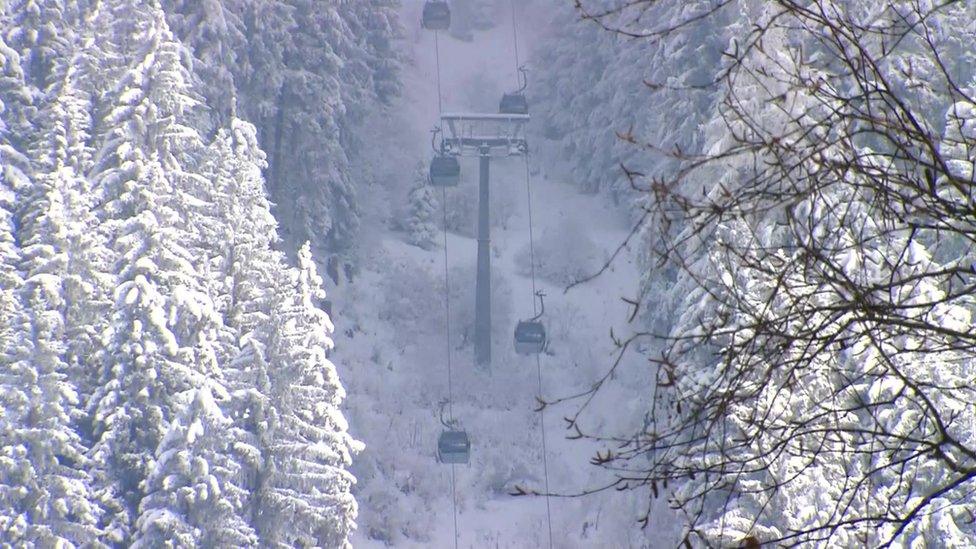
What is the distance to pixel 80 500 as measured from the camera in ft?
62.7

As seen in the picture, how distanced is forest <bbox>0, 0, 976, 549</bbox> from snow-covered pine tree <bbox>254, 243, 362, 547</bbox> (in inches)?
2.1

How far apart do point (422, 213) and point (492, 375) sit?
7.75 m

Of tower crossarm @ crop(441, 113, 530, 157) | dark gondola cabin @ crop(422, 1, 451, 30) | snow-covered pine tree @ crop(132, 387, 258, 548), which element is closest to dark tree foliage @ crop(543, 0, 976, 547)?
tower crossarm @ crop(441, 113, 530, 157)

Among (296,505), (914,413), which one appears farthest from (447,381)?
(914,413)

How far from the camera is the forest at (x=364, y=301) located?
48.4 ft

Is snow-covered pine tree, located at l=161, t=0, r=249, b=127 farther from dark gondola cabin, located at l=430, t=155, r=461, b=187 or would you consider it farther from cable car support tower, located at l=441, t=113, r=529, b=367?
cable car support tower, located at l=441, t=113, r=529, b=367

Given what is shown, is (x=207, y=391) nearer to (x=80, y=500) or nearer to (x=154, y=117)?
(x=80, y=500)

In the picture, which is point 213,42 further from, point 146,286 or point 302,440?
point 302,440

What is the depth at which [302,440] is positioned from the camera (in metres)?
21.3

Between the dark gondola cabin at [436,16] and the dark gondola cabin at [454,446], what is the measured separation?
14097 millimetres

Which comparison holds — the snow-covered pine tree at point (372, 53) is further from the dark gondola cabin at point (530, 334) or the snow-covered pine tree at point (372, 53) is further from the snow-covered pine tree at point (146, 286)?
the snow-covered pine tree at point (146, 286)

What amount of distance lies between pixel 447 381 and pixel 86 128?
13.7 meters

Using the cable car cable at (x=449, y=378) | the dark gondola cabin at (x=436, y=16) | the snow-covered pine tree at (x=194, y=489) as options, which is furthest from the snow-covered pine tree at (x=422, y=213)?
the snow-covered pine tree at (x=194, y=489)

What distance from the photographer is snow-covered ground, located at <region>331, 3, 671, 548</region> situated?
1117 inches
